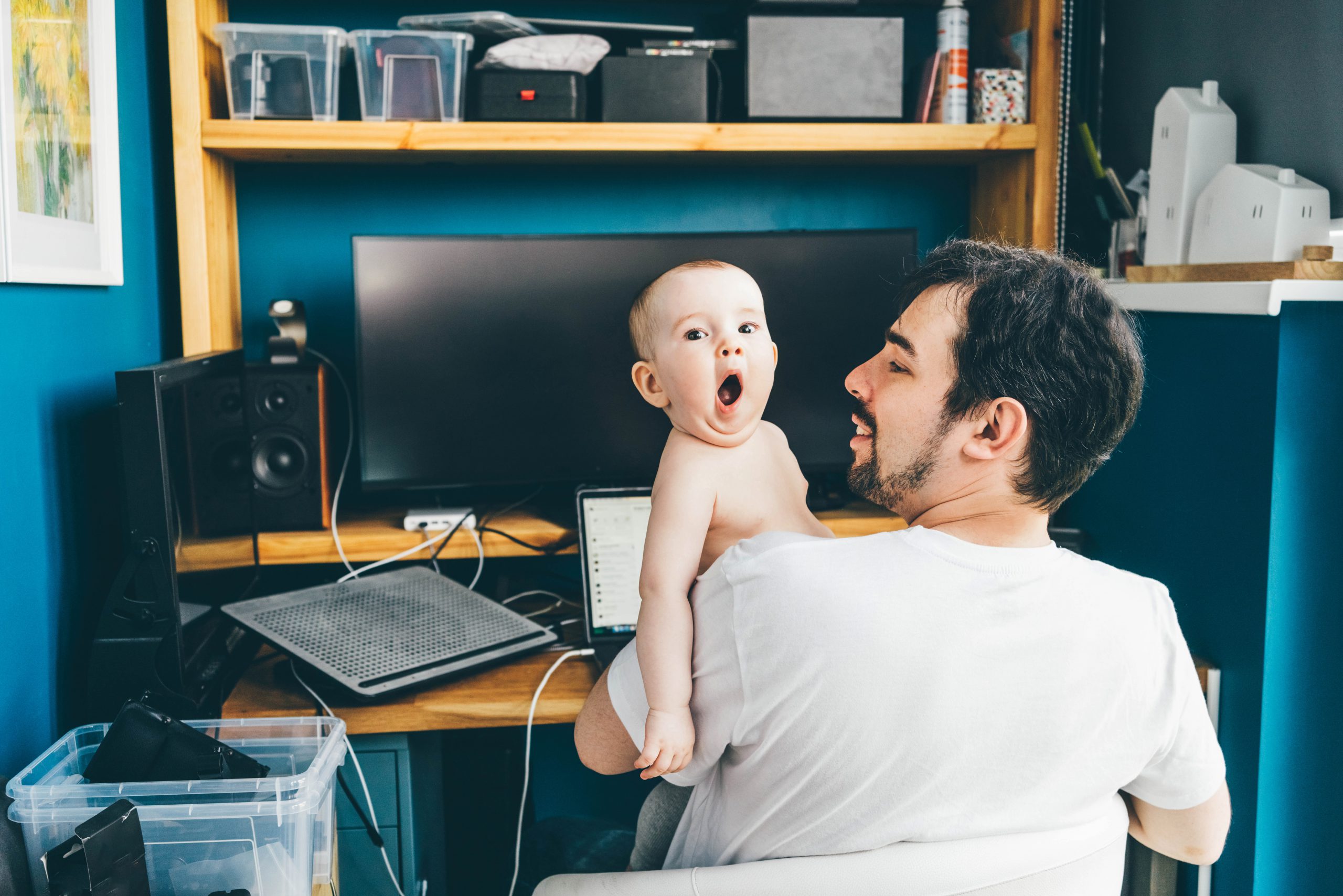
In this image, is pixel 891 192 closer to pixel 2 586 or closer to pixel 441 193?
pixel 441 193

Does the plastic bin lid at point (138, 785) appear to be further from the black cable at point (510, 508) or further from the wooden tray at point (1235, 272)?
the wooden tray at point (1235, 272)

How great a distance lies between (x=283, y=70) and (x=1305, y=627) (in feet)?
6.27

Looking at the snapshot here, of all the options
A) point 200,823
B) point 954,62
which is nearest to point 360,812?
point 200,823

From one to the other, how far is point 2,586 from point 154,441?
0.24m

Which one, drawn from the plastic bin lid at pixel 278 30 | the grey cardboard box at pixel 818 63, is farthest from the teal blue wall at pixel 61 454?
the grey cardboard box at pixel 818 63

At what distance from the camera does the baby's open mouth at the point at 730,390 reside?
4.02 feet

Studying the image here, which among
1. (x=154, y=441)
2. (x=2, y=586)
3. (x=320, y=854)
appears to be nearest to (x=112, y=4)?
(x=154, y=441)

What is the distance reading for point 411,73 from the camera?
70.8 inches

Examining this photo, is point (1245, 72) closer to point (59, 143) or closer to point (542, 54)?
point (542, 54)

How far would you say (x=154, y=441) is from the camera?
1260 mm

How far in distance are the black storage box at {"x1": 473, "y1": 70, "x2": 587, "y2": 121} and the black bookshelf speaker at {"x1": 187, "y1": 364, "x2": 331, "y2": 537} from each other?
58 cm

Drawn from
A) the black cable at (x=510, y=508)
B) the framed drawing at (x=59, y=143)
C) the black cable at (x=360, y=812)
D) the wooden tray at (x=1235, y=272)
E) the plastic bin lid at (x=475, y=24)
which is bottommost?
the black cable at (x=360, y=812)

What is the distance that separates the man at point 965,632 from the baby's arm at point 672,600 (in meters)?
0.04

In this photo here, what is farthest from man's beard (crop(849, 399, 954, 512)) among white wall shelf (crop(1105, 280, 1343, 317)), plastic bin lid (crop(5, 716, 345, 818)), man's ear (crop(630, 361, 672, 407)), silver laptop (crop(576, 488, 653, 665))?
silver laptop (crop(576, 488, 653, 665))
